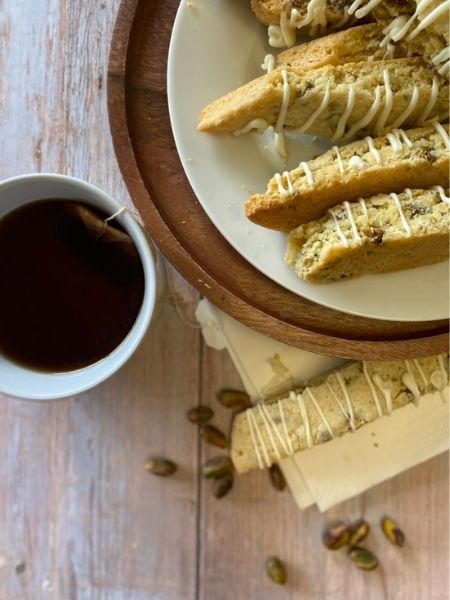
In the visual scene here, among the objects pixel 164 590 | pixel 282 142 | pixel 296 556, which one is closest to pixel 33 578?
pixel 164 590

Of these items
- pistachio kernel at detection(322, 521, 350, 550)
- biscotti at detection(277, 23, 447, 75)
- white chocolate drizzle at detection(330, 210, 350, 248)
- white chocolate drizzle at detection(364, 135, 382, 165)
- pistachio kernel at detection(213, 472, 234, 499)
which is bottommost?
pistachio kernel at detection(322, 521, 350, 550)

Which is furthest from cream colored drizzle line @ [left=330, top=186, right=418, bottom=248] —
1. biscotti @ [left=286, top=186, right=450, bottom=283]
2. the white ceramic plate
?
the white ceramic plate

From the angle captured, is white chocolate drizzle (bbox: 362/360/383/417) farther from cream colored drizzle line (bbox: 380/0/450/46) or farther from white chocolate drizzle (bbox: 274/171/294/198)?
cream colored drizzle line (bbox: 380/0/450/46)

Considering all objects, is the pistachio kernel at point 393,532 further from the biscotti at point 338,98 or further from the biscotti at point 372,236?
the biscotti at point 338,98

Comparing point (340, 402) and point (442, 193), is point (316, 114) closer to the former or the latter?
point (442, 193)

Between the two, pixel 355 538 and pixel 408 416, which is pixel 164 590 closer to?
pixel 355 538

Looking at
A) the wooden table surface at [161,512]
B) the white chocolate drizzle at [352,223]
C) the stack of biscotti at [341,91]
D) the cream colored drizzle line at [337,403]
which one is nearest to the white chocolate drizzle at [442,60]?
the stack of biscotti at [341,91]

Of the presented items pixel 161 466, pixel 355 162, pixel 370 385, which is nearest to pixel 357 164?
pixel 355 162
